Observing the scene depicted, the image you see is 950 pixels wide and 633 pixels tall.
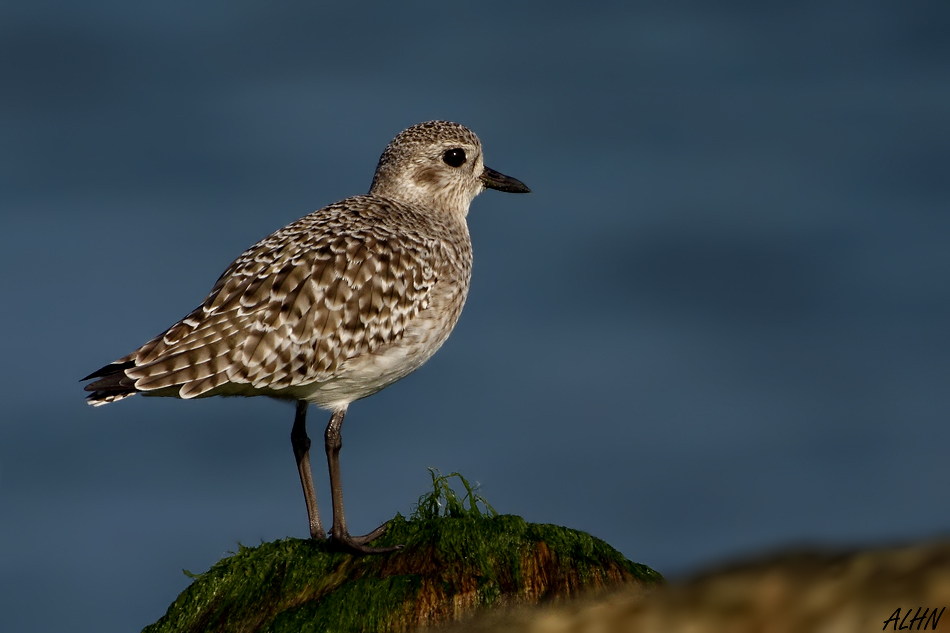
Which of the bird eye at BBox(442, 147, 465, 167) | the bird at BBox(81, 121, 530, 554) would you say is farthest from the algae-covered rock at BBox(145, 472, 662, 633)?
the bird eye at BBox(442, 147, 465, 167)

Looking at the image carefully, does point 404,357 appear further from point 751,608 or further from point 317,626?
point 751,608

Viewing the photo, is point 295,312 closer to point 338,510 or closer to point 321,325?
point 321,325

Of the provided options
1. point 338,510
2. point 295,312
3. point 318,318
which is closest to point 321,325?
point 318,318

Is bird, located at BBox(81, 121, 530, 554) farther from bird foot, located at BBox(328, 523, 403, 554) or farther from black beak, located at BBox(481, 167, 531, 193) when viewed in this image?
black beak, located at BBox(481, 167, 531, 193)

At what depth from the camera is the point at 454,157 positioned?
13328 millimetres

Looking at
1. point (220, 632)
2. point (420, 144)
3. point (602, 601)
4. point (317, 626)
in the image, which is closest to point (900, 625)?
point (602, 601)

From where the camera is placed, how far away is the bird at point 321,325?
10109 millimetres

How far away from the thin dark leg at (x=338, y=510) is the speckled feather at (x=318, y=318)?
0.27 metres

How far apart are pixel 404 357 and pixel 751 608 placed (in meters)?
9.15

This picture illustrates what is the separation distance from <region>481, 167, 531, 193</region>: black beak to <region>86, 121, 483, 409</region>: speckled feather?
205cm

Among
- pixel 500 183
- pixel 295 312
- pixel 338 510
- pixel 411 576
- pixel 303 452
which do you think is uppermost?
pixel 500 183

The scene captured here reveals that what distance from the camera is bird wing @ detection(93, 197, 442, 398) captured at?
1012 cm

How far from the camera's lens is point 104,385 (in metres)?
9.86

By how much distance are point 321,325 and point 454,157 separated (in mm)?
3703
